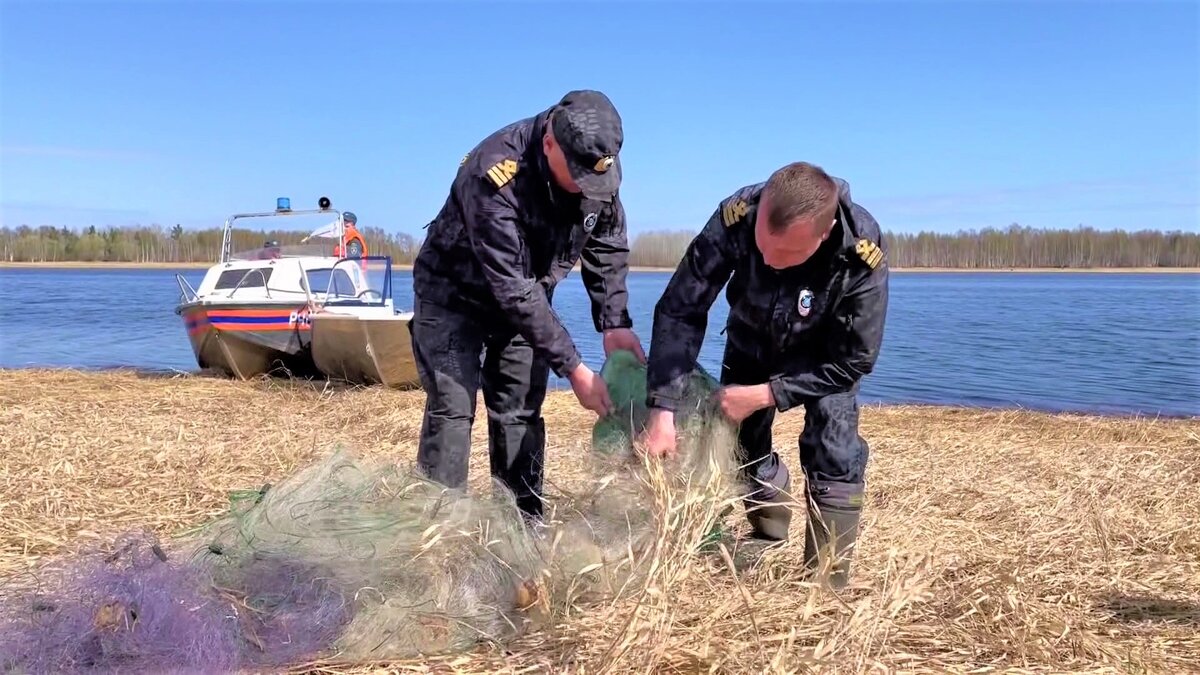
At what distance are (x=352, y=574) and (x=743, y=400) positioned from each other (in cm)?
140

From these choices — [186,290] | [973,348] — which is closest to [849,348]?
[186,290]

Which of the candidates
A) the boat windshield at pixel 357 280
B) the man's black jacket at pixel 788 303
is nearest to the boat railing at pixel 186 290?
the boat windshield at pixel 357 280

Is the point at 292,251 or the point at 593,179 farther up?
the point at 593,179

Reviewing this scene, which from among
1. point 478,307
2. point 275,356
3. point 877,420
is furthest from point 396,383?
point 478,307

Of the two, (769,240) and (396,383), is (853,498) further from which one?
(396,383)

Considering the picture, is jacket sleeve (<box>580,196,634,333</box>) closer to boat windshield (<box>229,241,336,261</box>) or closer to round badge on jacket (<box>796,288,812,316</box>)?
round badge on jacket (<box>796,288,812,316</box>)

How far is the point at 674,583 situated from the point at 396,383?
8.53m

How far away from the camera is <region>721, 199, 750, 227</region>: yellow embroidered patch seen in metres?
3.24

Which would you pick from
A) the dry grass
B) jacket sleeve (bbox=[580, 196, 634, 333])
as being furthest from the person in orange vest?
jacket sleeve (bbox=[580, 196, 634, 333])

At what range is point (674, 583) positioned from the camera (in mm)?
2498

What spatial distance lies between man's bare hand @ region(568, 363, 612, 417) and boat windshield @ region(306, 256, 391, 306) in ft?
29.3

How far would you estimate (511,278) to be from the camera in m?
3.26

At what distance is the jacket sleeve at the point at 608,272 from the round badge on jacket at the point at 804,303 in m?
0.78

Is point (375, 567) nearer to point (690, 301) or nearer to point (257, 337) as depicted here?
point (690, 301)
